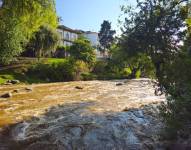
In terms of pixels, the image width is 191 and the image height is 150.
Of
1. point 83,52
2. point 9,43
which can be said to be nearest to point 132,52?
point 9,43

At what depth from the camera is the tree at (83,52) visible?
5950 cm

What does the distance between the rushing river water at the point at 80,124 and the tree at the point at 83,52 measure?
34.4 metres

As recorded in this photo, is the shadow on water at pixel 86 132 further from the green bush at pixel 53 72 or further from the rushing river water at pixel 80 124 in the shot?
the green bush at pixel 53 72

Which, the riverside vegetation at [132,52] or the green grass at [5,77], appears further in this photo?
the green grass at [5,77]

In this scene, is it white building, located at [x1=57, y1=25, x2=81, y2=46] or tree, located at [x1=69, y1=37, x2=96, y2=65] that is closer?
tree, located at [x1=69, y1=37, x2=96, y2=65]

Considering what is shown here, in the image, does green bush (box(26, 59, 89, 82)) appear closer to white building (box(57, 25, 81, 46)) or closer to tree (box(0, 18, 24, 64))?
tree (box(0, 18, 24, 64))

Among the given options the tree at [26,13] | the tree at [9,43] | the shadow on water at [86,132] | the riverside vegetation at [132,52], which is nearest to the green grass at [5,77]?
the riverside vegetation at [132,52]

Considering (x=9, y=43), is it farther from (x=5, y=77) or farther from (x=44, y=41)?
(x=44, y=41)

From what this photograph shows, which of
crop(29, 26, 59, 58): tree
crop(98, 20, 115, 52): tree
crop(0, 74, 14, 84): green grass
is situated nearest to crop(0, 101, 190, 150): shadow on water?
crop(0, 74, 14, 84): green grass

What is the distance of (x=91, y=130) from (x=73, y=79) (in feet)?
112

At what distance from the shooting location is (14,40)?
36.9 meters

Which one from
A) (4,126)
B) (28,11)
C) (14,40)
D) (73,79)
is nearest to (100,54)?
(73,79)

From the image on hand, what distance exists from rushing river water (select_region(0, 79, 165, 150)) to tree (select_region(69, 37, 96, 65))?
34428 millimetres

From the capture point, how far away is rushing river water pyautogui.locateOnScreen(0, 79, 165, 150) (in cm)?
1445
